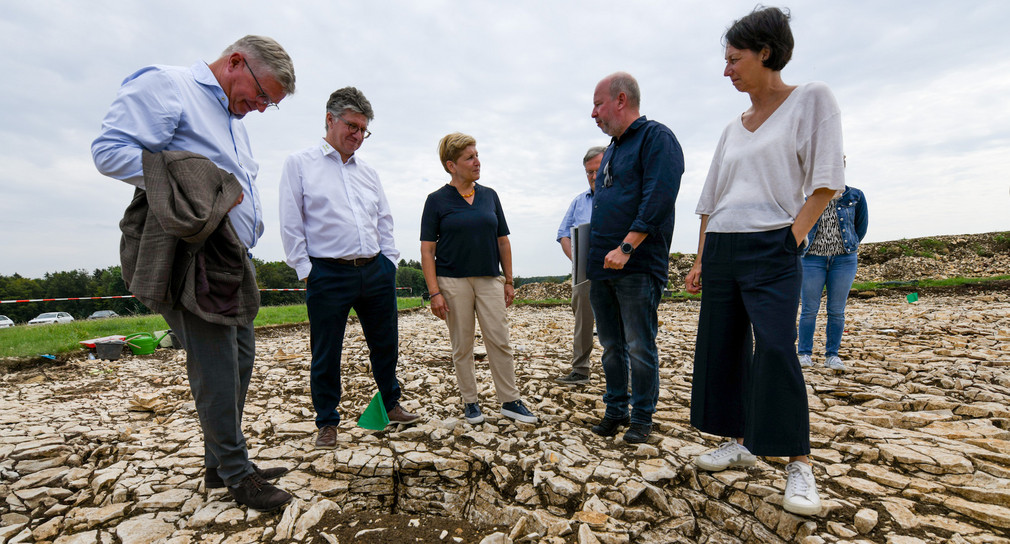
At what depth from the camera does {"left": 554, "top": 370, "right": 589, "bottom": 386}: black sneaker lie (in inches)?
182

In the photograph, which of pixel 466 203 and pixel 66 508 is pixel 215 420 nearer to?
pixel 66 508

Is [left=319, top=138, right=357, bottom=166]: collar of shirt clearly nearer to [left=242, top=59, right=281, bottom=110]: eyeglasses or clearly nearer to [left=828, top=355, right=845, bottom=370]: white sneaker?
[left=242, top=59, right=281, bottom=110]: eyeglasses

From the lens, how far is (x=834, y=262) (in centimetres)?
477

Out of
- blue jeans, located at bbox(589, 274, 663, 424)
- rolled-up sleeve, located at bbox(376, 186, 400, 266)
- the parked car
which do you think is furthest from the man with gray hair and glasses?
the parked car

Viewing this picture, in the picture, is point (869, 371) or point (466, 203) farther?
point (869, 371)

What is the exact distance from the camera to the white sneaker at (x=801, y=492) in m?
2.05

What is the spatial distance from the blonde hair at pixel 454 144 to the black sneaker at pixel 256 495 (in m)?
2.38

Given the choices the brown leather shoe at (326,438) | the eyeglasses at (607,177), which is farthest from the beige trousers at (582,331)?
the brown leather shoe at (326,438)

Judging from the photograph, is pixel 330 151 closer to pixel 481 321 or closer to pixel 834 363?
pixel 481 321

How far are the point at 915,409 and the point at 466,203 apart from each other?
12.2 ft

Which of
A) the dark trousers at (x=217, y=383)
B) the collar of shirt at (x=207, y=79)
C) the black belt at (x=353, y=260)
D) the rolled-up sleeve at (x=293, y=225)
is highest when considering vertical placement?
the collar of shirt at (x=207, y=79)

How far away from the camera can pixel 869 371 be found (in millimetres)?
4582

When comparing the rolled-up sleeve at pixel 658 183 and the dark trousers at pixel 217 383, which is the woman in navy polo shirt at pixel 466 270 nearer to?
the rolled-up sleeve at pixel 658 183

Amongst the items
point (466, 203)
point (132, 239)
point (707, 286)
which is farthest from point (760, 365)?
point (132, 239)
